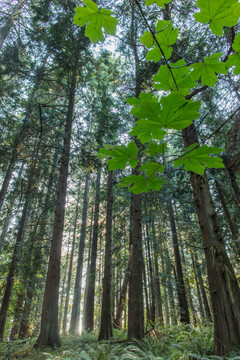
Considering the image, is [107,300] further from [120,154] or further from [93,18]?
[93,18]

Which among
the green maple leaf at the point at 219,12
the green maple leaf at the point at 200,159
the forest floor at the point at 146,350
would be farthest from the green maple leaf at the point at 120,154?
the forest floor at the point at 146,350

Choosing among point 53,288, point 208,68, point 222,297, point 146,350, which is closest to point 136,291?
point 146,350

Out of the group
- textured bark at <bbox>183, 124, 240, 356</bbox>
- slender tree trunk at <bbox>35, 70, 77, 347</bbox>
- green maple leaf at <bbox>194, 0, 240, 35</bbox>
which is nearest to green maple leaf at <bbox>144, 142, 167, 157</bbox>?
green maple leaf at <bbox>194, 0, 240, 35</bbox>

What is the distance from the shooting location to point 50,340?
5391 mm

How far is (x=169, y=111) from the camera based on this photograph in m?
0.59

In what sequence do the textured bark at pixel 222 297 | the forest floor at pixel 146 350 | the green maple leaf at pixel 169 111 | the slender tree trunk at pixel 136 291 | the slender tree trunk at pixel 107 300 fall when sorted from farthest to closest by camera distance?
the slender tree trunk at pixel 107 300 → the slender tree trunk at pixel 136 291 → the forest floor at pixel 146 350 → the textured bark at pixel 222 297 → the green maple leaf at pixel 169 111

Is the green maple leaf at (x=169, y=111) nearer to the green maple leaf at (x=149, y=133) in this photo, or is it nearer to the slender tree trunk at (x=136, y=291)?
the green maple leaf at (x=149, y=133)

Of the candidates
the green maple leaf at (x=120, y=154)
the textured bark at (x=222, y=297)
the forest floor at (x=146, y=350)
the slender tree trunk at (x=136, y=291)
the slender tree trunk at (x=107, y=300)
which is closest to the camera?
the green maple leaf at (x=120, y=154)

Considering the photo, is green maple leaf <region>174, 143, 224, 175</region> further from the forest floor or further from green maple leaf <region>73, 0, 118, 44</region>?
the forest floor

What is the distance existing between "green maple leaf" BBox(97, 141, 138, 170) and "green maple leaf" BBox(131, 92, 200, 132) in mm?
185

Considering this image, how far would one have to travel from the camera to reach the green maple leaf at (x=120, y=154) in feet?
2.59

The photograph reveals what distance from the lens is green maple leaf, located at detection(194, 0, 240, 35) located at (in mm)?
609

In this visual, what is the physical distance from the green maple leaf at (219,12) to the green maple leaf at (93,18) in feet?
0.92

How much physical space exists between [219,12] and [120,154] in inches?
22.2
